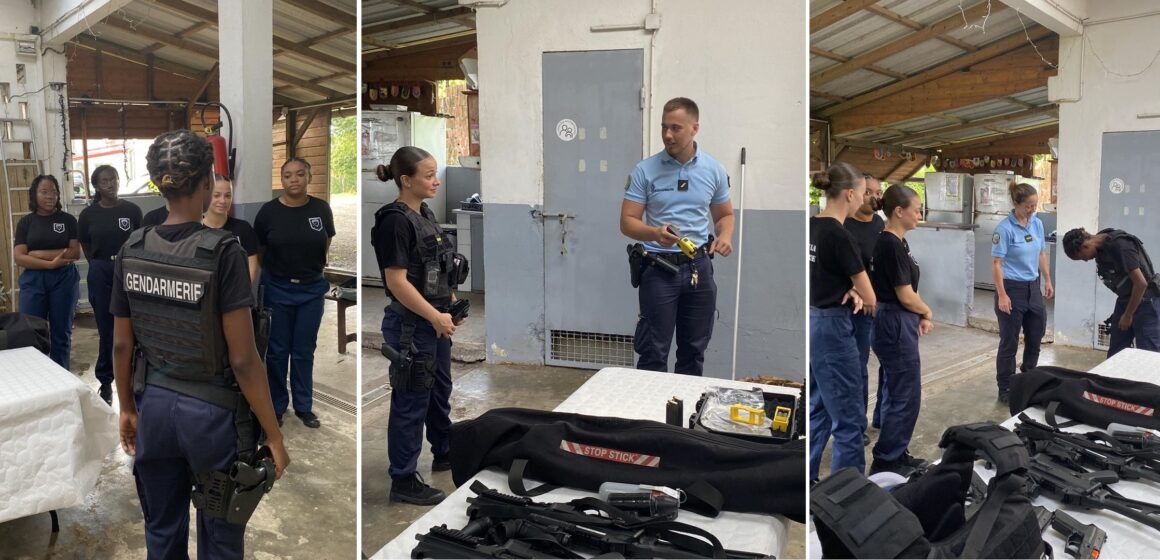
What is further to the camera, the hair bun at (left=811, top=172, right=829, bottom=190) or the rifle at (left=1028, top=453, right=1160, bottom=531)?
the hair bun at (left=811, top=172, right=829, bottom=190)

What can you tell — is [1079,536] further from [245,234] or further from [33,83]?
[33,83]

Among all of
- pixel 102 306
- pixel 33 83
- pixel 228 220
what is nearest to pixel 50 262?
pixel 102 306

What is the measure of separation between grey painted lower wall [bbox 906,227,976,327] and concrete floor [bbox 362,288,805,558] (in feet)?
1.78

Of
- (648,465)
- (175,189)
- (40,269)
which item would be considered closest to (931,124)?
(648,465)

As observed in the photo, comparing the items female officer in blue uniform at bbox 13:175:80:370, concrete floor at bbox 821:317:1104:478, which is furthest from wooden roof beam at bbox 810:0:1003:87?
female officer in blue uniform at bbox 13:175:80:370

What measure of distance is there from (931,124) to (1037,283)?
417 millimetres

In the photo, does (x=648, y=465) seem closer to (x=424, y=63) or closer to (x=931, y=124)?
(x=424, y=63)

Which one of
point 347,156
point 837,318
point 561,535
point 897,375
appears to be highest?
point 347,156

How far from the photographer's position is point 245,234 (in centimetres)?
260

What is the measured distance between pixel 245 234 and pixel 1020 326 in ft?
7.95

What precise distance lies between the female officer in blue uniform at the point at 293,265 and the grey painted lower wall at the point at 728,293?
1279mm

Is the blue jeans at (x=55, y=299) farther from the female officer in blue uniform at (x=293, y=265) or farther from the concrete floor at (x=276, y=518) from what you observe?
the female officer in blue uniform at (x=293, y=265)

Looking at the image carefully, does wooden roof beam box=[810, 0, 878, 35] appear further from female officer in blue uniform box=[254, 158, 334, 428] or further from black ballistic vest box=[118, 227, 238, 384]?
female officer in blue uniform box=[254, 158, 334, 428]

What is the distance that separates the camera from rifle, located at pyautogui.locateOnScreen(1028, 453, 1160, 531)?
105 cm
